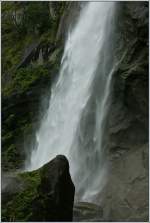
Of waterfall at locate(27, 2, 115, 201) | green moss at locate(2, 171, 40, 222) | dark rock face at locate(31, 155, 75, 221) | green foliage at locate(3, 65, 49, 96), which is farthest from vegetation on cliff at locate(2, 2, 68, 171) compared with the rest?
dark rock face at locate(31, 155, 75, 221)

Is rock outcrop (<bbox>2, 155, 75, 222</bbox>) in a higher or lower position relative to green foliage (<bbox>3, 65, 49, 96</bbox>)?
lower

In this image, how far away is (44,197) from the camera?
11406 mm

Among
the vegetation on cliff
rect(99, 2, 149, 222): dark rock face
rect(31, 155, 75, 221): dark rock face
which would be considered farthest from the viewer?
the vegetation on cliff

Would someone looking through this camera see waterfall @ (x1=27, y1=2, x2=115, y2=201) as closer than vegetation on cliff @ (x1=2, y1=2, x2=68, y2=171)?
Yes

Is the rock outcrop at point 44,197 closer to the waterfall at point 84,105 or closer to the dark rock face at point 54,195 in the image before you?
the dark rock face at point 54,195

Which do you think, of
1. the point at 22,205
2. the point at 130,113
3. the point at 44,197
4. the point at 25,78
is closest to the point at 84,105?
the point at 130,113

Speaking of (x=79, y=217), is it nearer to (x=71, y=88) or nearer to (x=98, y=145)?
(x=98, y=145)

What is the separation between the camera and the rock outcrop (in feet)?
37.0

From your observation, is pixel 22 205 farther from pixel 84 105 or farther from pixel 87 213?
pixel 84 105

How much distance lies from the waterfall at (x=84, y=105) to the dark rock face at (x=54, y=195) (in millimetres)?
6561

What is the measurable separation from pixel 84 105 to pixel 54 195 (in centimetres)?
1011

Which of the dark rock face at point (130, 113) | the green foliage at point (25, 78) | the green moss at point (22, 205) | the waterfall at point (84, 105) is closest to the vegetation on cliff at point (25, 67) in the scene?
the green foliage at point (25, 78)

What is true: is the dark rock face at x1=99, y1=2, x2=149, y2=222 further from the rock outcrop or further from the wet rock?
the rock outcrop

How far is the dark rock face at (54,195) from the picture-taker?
1126 cm
